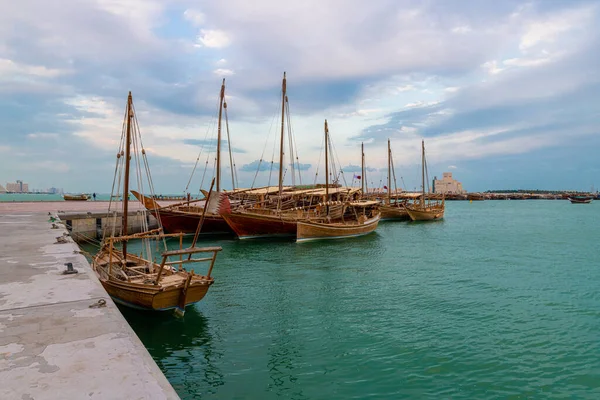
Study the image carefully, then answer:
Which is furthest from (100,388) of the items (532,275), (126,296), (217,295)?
(532,275)

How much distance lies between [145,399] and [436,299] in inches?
514

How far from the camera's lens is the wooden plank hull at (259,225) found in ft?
112

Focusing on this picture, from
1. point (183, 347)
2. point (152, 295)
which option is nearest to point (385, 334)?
point (183, 347)

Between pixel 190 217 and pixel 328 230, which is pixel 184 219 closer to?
pixel 190 217

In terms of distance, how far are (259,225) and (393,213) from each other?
35.7 meters

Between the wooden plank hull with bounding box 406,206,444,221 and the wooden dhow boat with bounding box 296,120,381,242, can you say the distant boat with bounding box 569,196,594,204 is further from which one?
the wooden dhow boat with bounding box 296,120,381,242

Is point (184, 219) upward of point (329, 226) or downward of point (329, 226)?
upward

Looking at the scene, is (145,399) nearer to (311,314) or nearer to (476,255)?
(311,314)

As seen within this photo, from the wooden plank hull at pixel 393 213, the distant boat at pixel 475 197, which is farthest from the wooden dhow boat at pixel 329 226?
the distant boat at pixel 475 197

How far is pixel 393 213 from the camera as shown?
64250 millimetres

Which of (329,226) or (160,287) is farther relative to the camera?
(329,226)

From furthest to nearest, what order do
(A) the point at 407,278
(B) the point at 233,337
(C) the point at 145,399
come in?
(A) the point at 407,278
(B) the point at 233,337
(C) the point at 145,399

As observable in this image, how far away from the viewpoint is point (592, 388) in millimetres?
8312

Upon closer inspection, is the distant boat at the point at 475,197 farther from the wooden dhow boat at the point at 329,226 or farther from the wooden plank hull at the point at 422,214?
the wooden dhow boat at the point at 329,226
